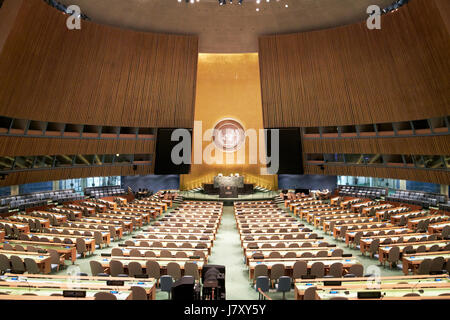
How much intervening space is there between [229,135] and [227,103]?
300cm

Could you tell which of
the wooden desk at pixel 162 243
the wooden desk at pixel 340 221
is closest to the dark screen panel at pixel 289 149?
the wooden desk at pixel 340 221

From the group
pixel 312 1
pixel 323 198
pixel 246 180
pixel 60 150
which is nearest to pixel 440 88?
pixel 312 1

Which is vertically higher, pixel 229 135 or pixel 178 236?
pixel 229 135

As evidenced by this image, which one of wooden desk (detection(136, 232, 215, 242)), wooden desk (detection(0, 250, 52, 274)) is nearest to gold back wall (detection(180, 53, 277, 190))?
wooden desk (detection(136, 232, 215, 242))

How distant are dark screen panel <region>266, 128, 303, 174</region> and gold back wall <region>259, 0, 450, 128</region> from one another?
0.68 meters

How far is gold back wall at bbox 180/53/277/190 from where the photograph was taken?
31.1 meters

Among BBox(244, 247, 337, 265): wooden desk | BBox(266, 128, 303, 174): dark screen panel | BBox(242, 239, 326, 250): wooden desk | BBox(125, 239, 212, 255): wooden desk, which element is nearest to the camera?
BBox(244, 247, 337, 265): wooden desk

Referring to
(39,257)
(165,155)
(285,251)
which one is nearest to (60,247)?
(39,257)

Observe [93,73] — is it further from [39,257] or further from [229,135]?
[39,257]

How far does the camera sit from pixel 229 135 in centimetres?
3188

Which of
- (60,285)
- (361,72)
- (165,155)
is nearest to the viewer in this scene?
(60,285)

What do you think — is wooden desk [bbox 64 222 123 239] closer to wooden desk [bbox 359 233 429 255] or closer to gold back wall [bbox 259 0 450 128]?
wooden desk [bbox 359 233 429 255]

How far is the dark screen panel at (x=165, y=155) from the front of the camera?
25.1m

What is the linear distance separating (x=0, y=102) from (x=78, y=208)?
279 inches
